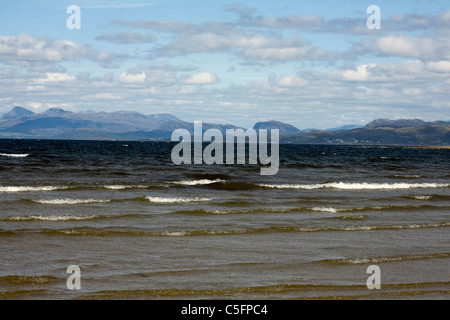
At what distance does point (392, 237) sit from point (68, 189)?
21.4 meters

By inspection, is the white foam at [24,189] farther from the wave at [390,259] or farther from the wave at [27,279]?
the wave at [390,259]

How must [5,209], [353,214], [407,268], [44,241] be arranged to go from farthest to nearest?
[353,214]
[5,209]
[44,241]
[407,268]

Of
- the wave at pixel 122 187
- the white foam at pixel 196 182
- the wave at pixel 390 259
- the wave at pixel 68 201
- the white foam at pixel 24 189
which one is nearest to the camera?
the wave at pixel 390 259

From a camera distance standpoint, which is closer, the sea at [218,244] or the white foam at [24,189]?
the sea at [218,244]

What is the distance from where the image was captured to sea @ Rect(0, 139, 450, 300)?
41.6ft

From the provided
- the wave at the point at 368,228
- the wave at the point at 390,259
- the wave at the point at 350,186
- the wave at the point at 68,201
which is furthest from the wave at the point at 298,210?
the wave at the point at 350,186

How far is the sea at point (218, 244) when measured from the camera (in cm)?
1267

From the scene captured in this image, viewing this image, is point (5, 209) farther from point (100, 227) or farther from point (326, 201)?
point (326, 201)

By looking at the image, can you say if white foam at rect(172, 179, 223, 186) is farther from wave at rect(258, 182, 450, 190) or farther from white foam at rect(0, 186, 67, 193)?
white foam at rect(0, 186, 67, 193)

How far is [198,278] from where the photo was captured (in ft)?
44.5

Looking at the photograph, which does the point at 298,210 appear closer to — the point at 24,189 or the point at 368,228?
the point at 368,228

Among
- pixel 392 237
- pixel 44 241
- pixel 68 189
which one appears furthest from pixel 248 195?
pixel 44 241

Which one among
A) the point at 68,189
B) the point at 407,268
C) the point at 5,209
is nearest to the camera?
the point at 407,268

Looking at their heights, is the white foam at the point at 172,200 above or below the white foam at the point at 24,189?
below
